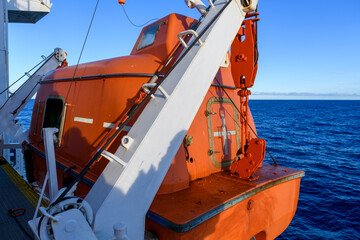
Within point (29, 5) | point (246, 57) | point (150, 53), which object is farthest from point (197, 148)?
point (29, 5)

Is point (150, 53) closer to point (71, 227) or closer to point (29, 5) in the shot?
point (71, 227)

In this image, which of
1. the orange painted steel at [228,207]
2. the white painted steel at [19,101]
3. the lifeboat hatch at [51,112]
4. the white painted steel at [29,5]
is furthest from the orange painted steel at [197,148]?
the white painted steel at [29,5]

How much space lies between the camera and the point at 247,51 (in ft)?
11.9

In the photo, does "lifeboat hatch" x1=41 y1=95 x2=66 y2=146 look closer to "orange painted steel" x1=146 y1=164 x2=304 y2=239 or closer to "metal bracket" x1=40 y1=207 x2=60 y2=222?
"orange painted steel" x1=146 y1=164 x2=304 y2=239

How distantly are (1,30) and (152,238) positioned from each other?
10.8 metres

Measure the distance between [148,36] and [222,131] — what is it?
7.90 ft

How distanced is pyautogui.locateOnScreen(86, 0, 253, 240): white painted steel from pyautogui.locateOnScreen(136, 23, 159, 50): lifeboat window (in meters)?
1.98

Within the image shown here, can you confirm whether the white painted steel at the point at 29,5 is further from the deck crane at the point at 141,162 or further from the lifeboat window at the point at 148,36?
the deck crane at the point at 141,162

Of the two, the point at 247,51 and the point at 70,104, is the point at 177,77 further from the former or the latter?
the point at 70,104

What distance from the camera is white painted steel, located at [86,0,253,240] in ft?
6.15

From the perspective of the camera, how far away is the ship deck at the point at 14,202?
354cm

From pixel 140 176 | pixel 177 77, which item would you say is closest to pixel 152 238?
pixel 140 176

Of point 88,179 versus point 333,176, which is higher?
point 88,179


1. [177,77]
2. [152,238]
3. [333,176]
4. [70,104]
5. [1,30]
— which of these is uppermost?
[1,30]
